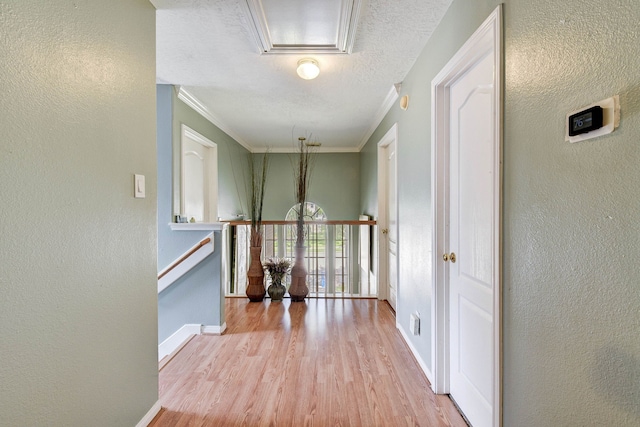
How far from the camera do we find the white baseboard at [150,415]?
1.55 meters

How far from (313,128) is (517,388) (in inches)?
147

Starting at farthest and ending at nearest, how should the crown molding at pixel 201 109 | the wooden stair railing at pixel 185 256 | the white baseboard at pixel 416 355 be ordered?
the crown molding at pixel 201 109
the wooden stair railing at pixel 185 256
the white baseboard at pixel 416 355

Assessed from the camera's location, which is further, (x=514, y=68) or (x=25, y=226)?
(x=514, y=68)

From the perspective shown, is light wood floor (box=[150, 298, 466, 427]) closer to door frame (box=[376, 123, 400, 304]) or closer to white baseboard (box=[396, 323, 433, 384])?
white baseboard (box=[396, 323, 433, 384])

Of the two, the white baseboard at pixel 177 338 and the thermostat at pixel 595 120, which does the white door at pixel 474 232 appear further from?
the white baseboard at pixel 177 338

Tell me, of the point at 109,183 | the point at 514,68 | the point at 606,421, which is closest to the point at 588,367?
the point at 606,421

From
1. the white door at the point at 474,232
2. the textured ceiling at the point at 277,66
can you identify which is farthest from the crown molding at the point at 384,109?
the white door at the point at 474,232

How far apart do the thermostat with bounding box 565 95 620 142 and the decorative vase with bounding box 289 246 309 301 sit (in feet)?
10.3

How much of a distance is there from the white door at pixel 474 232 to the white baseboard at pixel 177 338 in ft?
7.15

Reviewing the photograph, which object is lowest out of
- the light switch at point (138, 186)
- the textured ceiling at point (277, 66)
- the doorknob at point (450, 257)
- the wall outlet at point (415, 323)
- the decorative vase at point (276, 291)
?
the decorative vase at point (276, 291)

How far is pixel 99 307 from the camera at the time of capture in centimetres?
125

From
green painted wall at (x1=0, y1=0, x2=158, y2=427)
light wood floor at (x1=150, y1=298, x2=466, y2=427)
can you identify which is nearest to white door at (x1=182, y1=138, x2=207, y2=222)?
light wood floor at (x1=150, y1=298, x2=466, y2=427)

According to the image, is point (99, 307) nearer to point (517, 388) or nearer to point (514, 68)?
point (517, 388)

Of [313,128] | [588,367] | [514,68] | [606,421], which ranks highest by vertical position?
[313,128]
